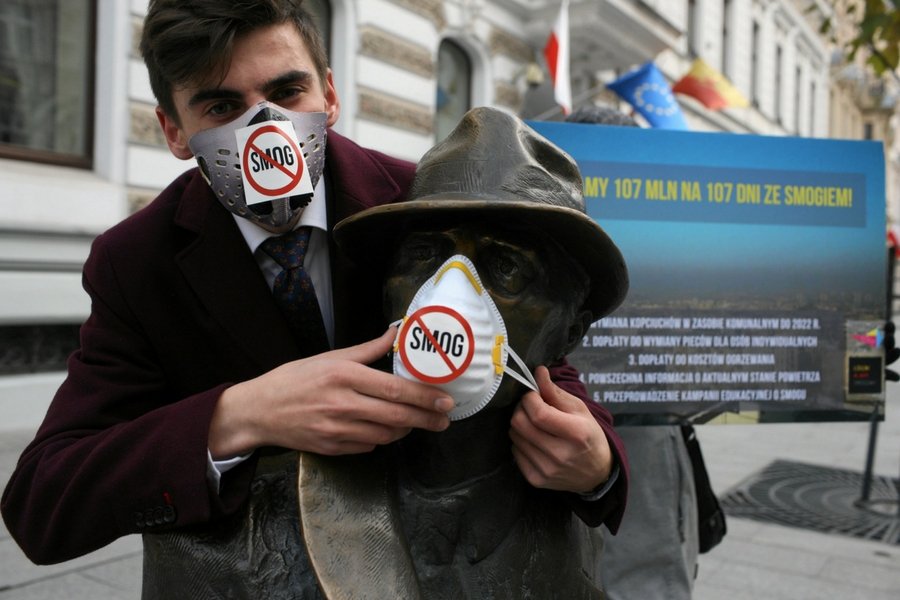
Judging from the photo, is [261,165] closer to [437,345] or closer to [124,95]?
[437,345]

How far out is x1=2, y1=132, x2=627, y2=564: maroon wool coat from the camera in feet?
3.76

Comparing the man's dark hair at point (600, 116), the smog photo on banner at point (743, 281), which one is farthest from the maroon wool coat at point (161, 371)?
the man's dark hair at point (600, 116)

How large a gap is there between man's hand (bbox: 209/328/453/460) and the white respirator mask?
0.03 meters

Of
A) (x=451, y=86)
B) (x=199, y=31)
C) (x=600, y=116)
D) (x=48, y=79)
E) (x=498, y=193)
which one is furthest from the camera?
(x=451, y=86)

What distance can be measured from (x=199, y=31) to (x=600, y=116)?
1.96 m

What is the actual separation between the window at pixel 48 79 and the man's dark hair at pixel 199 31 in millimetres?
5211

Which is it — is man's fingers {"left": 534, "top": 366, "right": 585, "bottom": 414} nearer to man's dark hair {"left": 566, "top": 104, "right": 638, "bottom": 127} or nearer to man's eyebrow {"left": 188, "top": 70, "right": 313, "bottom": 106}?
man's eyebrow {"left": 188, "top": 70, "right": 313, "bottom": 106}

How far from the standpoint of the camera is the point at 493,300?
1.15 m

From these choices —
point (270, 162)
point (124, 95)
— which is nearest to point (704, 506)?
point (270, 162)

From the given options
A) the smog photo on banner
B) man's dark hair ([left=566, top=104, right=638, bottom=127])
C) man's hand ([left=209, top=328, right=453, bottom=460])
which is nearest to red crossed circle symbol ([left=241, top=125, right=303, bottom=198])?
man's hand ([left=209, top=328, right=453, bottom=460])

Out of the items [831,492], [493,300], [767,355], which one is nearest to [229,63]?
[493,300]

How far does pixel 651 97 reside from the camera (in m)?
7.54

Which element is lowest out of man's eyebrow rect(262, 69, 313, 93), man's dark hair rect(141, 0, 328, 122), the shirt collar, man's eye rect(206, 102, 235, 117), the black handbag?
the black handbag

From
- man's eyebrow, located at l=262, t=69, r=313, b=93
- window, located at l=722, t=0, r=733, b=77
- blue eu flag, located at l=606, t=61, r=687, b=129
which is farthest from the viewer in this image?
window, located at l=722, t=0, r=733, b=77
